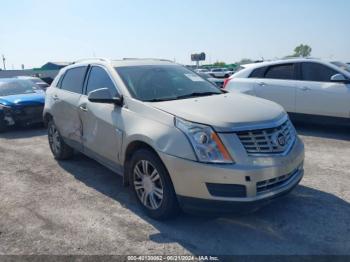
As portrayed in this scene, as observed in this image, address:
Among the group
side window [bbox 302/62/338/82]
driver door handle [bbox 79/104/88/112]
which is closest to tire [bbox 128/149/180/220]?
driver door handle [bbox 79/104/88/112]

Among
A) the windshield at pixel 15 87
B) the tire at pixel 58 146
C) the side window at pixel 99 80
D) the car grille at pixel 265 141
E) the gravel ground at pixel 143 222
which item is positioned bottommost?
the gravel ground at pixel 143 222

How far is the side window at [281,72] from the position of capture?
7826 mm

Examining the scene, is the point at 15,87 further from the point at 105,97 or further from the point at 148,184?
the point at 148,184

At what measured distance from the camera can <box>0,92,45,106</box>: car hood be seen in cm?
941

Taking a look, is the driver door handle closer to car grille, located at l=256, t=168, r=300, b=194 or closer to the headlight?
the headlight

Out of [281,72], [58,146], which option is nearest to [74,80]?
[58,146]

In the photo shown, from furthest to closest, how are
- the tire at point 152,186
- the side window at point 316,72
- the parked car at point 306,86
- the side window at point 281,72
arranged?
the side window at point 281,72, the side window at point 316,72, the parked car at point 306,86, the tire at point 152,186

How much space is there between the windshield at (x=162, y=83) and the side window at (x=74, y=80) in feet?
3.27

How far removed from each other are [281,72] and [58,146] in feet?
16.9

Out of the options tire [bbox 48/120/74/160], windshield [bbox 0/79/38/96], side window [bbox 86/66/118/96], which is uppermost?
side window [bbox 86/66/118/96]

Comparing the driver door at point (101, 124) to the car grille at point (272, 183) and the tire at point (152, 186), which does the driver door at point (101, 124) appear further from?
the car grille at point (272, 183)

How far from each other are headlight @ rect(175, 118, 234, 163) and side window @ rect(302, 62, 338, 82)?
5067mm

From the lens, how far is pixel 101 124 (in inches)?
175

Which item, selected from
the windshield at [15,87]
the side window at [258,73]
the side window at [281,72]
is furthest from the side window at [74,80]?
the windshield at [15,87]
